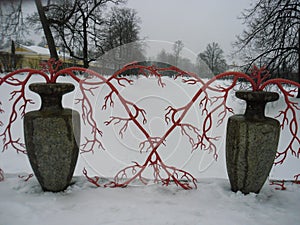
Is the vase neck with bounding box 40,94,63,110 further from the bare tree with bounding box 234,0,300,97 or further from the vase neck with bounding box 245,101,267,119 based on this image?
the bare tree with bounding box 234,0,300,97

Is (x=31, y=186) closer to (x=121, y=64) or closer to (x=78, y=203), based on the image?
(x=78, y=203)

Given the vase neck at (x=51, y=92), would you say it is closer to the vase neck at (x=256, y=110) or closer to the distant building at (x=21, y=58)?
the vase neck at (x=256, y=110)

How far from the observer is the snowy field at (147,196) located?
0.89 m

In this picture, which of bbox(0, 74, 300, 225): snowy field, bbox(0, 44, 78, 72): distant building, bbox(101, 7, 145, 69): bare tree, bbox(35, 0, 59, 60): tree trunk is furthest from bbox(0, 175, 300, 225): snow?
bbox(35, 0, 59, 60): tree trunk

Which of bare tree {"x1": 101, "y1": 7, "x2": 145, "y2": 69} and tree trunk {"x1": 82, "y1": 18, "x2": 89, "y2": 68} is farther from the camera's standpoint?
tree trunk {"x1": 82, "y1": 18, "x2": 89, "y2": 68}

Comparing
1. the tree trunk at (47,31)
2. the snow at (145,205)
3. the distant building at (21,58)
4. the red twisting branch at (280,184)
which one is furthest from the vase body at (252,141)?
the tree trunk at (47,31)

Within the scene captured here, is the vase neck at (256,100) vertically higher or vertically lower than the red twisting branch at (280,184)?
higher

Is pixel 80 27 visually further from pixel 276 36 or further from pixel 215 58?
pixel 276 36

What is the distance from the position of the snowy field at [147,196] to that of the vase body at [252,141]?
0.12 meters

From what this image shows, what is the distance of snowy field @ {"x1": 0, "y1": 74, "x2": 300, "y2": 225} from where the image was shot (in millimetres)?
885

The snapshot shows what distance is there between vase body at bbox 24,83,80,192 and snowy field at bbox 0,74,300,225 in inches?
5.1

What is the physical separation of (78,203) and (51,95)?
1.66 feet

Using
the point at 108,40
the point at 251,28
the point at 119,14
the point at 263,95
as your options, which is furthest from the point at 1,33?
the point at 251,28

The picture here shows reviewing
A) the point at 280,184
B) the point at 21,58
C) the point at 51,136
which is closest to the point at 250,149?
the point at 280,184
